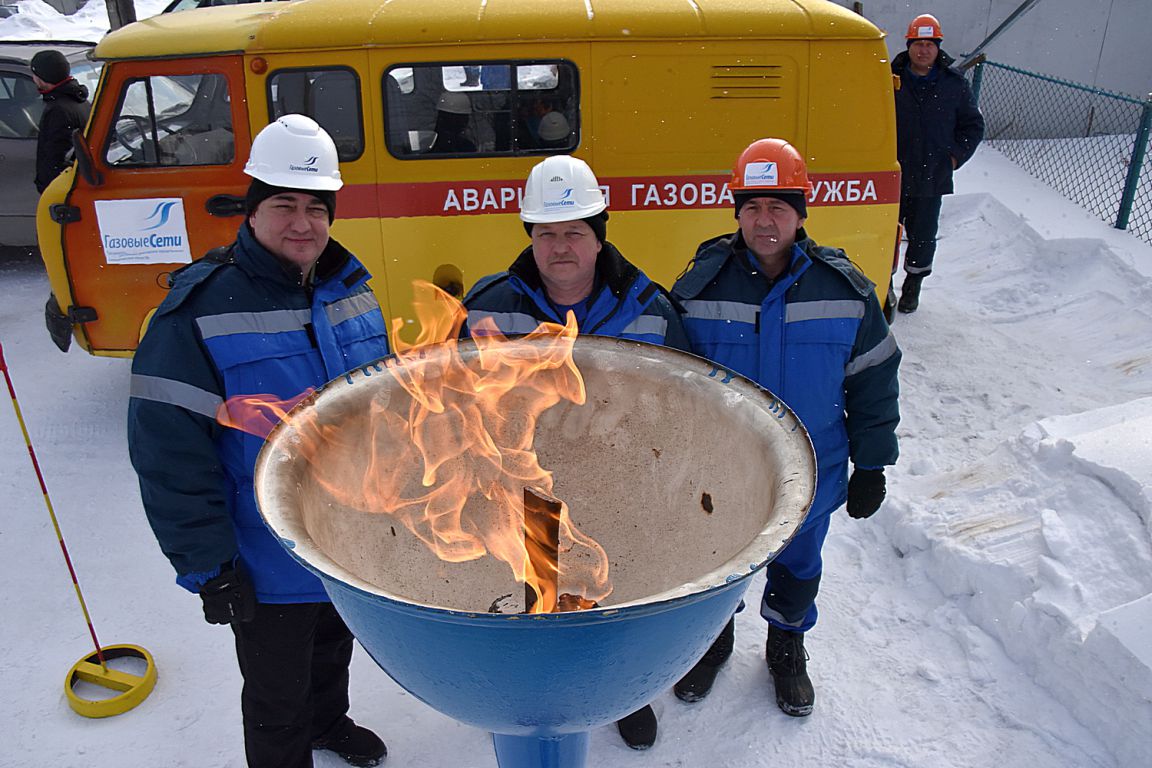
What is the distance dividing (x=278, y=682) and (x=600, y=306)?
1580 millimetres

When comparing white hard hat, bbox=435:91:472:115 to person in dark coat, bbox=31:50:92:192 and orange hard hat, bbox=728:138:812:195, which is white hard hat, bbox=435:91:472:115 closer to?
orange hard hat, bbox=728:138:812:195

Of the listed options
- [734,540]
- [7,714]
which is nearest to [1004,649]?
[734,540]

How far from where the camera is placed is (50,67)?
6609 mm

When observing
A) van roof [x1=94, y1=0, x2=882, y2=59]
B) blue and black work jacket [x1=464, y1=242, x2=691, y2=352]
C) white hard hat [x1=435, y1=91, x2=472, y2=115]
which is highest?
van roof [x1=94, y1=0, x2=882, y2=59]

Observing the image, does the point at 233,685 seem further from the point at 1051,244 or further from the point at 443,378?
the point at 1051,244

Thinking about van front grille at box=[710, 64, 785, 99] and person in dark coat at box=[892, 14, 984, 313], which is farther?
person in dark coat at box=[892, 14, 984, 313]

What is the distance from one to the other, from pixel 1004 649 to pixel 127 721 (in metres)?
3.56

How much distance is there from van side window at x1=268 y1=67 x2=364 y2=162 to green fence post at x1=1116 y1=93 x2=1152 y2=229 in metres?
6.78

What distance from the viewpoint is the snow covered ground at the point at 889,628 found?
3.14m

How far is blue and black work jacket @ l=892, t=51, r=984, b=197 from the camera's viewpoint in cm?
673

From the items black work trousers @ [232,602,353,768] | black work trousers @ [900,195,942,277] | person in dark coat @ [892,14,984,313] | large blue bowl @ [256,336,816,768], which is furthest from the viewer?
black work trousers @ [900,195,942,277]

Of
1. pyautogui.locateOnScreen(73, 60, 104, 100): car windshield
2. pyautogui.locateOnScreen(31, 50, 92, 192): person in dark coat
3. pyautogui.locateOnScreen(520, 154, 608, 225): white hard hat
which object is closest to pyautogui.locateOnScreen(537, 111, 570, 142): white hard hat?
pyautogui.locateOnScreen(520, 154, 608, 225): white hard hat

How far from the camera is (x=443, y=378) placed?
2.25 m

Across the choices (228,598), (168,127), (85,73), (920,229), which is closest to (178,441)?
(228,598)
